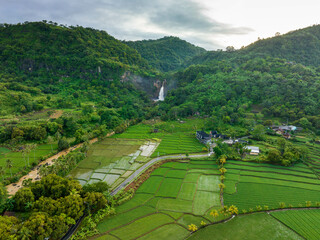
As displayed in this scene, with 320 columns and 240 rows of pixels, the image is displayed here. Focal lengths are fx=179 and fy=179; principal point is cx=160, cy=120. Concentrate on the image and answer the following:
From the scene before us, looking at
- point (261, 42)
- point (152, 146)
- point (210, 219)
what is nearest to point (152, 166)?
point (152, 146)

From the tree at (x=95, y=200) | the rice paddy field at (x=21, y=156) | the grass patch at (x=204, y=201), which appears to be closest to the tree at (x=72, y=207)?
the tree at (x=95, y=200)

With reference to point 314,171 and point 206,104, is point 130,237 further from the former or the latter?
point 206,104

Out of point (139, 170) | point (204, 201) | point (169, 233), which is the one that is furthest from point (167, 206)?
point (139, 170)

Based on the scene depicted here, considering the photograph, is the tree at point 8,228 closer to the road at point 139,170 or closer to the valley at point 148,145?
the valley at point 148,145

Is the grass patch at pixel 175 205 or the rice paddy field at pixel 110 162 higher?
the rice paddy field at pixel 110 162

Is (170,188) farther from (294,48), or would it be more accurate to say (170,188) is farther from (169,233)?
(294,48)

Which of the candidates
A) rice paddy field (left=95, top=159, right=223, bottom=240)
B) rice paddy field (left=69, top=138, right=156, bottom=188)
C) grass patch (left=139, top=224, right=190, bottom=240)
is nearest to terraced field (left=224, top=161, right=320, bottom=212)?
rice paddy field (left=95, top=159, right=223, bottom=240)

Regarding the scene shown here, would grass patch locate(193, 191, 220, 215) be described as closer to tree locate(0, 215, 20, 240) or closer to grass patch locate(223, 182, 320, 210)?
grass patch locate(223, 182, 320, 210)
